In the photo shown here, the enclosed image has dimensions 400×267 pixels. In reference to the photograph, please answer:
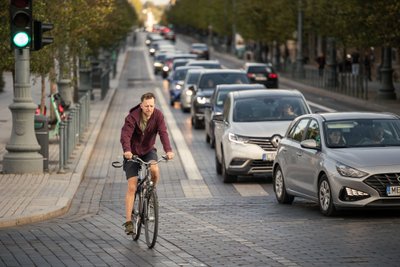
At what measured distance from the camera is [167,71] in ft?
257

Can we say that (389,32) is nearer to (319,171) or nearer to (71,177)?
(71,177)

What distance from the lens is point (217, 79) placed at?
128 ft

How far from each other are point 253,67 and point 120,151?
34.2 m

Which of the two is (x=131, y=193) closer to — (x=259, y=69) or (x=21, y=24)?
(x=21, y=24)

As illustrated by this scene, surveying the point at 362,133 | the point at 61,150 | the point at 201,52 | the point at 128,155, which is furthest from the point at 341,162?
the point at 201,52

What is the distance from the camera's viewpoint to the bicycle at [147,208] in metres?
13.1

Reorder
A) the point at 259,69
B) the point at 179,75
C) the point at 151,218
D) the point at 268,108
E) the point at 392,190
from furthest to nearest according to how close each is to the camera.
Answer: the point at 259,69 < the point at 179,75 < the point at 268,108 < the point at 392,190 < the point at 151,218

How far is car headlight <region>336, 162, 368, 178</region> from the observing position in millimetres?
15688

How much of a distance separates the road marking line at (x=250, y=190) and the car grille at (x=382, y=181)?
15.3ft

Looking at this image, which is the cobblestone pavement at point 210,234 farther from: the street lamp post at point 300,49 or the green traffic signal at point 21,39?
the street lamp post at point 300,49

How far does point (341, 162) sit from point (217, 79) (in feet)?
75.7

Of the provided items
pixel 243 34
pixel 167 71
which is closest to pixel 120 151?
pixel 167 71

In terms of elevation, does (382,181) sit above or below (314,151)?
below

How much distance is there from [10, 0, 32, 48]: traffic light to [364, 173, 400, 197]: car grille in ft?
23.7
